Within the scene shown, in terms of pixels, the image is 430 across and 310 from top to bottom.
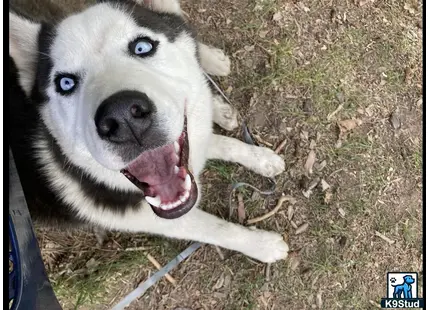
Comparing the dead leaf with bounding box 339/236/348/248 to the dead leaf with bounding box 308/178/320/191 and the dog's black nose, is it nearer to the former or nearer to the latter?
the dead leaf with bounding box 308/178/320/191

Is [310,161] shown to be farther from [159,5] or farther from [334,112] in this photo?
[159,5]

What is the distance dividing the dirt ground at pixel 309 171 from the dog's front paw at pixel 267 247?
115mm

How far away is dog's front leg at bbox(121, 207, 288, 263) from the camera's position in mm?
2570

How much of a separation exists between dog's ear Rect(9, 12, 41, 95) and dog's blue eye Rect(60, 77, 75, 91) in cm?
30

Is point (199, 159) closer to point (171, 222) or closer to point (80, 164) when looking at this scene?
point (171, 222)

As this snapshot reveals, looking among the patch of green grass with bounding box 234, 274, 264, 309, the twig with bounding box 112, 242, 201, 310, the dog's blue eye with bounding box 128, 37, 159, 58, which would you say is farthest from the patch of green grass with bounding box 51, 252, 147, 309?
the dog's blue eye with bounding box 128, 37, 159, 58

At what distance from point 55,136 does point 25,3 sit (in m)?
1.00

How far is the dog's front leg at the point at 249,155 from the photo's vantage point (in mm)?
3215

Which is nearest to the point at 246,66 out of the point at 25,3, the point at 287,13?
the point at 287,13

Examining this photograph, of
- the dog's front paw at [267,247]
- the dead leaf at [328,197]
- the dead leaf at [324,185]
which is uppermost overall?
the dead leaf at [324,185]

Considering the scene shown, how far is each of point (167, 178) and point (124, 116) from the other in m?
0.52

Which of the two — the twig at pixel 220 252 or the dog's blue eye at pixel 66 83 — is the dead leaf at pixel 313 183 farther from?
the dog's blue eye at pixel 66 83

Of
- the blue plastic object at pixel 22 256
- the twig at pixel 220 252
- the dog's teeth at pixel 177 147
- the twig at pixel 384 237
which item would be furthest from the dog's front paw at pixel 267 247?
the blue plastic object at pixel 22 256

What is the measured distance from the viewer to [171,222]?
8.56 ft
